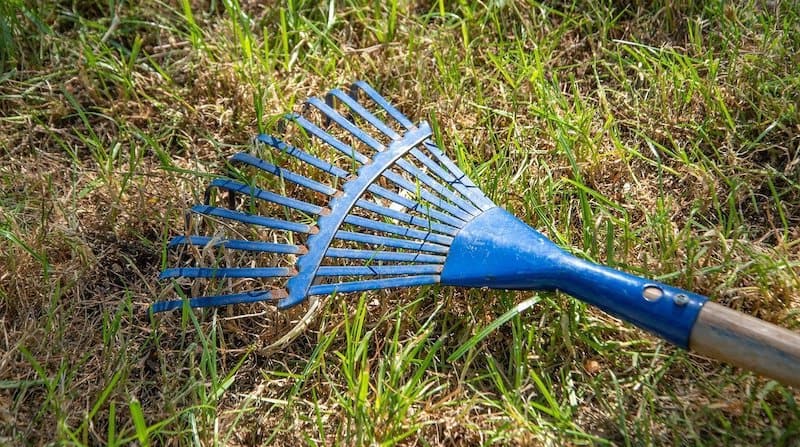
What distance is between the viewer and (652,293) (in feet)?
6.01

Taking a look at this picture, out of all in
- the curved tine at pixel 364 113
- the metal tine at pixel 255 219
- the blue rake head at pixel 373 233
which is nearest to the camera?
the blue rake head at pixel 373 233

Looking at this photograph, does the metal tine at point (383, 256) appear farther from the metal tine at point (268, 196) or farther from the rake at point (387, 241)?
the metal tine at point (268, 196)

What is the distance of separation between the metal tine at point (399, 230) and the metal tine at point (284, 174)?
0.13 meters

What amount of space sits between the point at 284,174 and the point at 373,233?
10.6 inches

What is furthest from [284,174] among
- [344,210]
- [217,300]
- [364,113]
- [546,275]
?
[546,275]

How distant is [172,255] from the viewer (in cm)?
231

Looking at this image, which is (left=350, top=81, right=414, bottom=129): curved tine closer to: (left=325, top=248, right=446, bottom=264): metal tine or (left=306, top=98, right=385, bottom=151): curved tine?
(left=306, top=98, right=385, bottom=151): curved tine

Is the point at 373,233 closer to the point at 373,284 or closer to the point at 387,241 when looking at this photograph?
the point at 387,241

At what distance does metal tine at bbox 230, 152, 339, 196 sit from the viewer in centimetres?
227

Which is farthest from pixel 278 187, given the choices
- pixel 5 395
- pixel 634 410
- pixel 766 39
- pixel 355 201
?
pixel 766 39

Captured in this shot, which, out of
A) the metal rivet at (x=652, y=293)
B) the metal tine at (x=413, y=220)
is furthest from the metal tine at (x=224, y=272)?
the metal rivet at (x=652, y=293)

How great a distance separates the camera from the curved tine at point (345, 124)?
236 cm

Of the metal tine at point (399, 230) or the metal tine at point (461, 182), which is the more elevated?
the metal tine at point (461, 182)

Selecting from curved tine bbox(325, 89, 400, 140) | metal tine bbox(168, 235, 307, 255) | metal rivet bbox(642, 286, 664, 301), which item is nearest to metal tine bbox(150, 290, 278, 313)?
metal tine bbox(168, 235, 307, 255)
